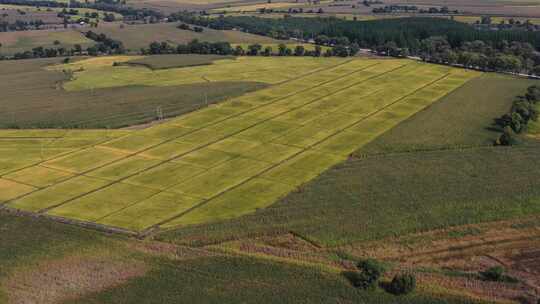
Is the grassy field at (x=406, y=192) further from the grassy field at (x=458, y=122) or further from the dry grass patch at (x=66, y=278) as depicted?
the dry grass patch at (x=66, y=278)

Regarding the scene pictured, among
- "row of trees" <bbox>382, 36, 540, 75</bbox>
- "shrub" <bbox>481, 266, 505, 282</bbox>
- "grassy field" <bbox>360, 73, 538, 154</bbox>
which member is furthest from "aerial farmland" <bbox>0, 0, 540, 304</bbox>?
"row of trees" <bbox>382, 36, 540, 75</bbox>

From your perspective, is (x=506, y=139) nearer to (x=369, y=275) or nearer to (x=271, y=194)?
(x=271, y=194)

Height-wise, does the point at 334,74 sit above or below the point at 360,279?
above

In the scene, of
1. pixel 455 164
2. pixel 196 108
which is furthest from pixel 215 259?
pixel 196 108

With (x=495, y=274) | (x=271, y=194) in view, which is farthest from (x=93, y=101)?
(x=495, y=274)

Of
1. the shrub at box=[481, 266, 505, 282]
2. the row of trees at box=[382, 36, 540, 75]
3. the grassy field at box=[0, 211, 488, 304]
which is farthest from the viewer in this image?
the row of trees at box=[382, 36, 540, 75]

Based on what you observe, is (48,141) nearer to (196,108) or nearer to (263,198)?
(196,108)

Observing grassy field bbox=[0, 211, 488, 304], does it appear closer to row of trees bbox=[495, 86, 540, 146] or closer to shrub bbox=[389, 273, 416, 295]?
shrub bbox=[389, 273, 416, 295]
